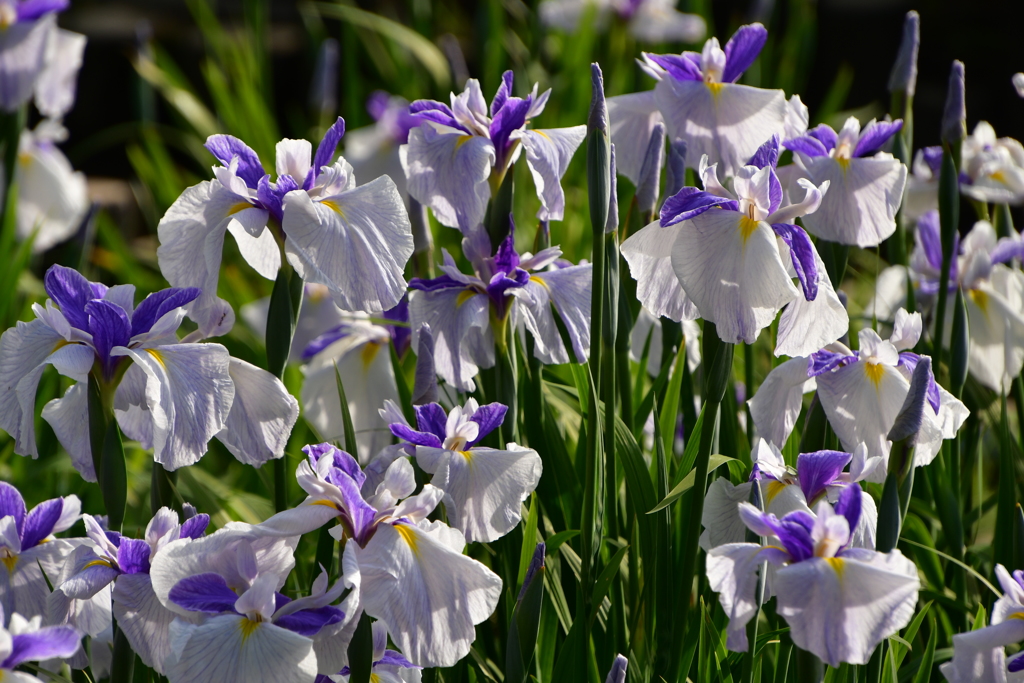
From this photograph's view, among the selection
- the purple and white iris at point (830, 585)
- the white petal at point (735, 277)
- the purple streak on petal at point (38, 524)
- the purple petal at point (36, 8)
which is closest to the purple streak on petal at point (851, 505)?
the purple and white iris at point (830, 585)

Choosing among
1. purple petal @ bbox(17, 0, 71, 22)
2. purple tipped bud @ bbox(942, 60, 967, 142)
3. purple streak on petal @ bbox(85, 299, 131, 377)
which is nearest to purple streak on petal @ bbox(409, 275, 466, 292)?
purple streak on petal @ bbox(85, 299, 131, 377)

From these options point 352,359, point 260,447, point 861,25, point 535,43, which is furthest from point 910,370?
point 861,25

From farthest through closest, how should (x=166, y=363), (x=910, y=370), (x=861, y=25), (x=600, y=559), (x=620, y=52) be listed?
(x=861, y=25) < (x=620, y=52) < (x=600, y=559) < (x=910, y=370) < (x=166, y=363)

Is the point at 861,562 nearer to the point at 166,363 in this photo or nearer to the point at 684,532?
the point at 684,532

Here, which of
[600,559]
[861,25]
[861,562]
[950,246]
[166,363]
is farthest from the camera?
[861,25]

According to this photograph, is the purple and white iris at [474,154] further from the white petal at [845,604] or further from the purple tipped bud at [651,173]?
the white petal at [845,604]

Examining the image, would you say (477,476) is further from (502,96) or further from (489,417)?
(502,96)
